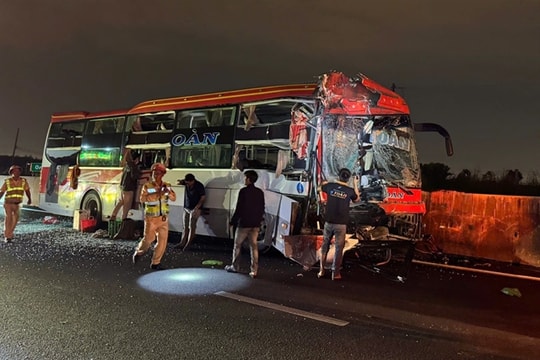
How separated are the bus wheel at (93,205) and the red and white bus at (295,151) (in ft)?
5.27

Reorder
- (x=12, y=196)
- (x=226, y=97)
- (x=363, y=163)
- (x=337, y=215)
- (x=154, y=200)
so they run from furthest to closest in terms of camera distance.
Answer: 1. (x=12, y=196)
2. (x=226, y=97)
3. (x=363, y=163)
4. (x=154, y=200)
5. (x=337, y=215)

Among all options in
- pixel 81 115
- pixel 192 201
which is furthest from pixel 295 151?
pixel 81 115

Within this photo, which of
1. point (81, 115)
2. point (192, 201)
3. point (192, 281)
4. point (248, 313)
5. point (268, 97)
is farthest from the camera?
point (81, 115)

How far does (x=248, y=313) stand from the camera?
548cm

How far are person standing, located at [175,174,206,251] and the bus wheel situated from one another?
144 inches

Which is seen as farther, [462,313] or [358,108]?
[358,108]

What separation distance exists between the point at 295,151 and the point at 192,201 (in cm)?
266

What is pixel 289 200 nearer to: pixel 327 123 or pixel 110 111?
pixel 327 123

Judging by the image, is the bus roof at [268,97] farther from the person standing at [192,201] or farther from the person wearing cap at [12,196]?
the person wearing cap at [12,196]

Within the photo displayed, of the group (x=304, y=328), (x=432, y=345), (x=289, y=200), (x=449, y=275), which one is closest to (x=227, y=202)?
(x=289, y=200)

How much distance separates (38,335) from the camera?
14.8ft

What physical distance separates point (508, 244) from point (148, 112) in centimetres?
904

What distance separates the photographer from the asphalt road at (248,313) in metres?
4.36

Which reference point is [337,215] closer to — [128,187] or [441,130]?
[441,130]
